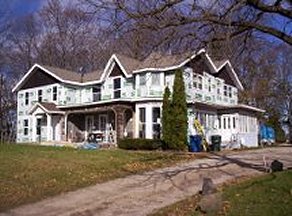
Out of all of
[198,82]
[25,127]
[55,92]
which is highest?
[198,82]

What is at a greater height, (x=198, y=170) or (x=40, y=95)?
(x=40, y=95)

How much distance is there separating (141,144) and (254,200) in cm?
2066

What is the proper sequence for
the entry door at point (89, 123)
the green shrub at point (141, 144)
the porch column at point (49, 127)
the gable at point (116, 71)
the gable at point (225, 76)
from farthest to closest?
the porch column at point (49, 127) → the gable at point (225, 76) → the entry door at point (89, 123) → the gable at point (116, 71) → the green shrub at point (141, 144)

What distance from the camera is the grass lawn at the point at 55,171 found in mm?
14511

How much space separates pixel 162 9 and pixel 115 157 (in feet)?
38.6

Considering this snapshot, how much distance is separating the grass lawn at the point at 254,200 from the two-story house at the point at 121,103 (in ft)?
61.7

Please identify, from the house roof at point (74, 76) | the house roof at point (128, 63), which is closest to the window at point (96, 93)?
the house roof at point (74, 76)

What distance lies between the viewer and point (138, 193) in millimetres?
14031

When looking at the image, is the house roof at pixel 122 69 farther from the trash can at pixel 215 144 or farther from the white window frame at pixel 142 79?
A: the trash can at pixel 215 144

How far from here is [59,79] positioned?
141 ft

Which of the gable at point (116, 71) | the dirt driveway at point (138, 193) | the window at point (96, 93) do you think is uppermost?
→ the gable at point (116, 71)

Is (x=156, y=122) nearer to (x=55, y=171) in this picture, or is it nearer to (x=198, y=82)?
(x=198, y=82)

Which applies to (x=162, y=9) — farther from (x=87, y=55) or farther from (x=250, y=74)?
(x=87, y=55)

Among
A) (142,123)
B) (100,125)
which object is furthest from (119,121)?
(100,125)
